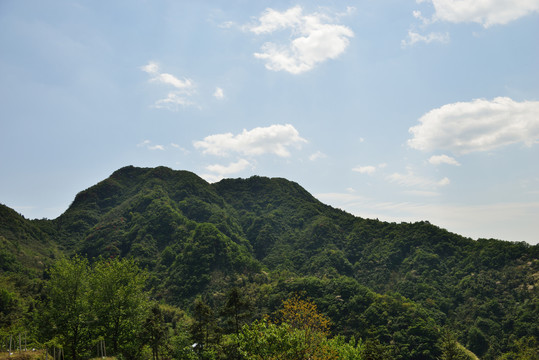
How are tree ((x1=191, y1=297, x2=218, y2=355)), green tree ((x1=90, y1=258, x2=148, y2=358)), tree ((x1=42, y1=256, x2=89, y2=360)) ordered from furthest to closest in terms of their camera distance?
tree ((x1=191, y1=297, x2=218, y2=355)) < green tree ((x1=90, y1=258, x2=148, y2=358)) < tree ((x1=42, y1=256, x2=89, y2=360))

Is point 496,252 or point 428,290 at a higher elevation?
point 496,252

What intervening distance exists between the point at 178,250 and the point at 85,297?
7641 centimetres

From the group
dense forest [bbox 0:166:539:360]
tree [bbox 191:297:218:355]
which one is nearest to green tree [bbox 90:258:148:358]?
dense forest [bbox 0:166:539:360]

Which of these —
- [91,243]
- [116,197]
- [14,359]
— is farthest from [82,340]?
[116,197]

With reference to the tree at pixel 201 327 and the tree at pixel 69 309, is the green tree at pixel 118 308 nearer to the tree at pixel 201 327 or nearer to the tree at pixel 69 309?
the tree at pixel 69 309

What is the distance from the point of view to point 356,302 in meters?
85.6

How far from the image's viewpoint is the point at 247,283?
4013 inches

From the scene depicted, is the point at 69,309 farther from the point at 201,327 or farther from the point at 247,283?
the point at 247,283

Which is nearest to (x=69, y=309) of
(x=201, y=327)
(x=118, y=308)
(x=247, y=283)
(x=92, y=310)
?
(x=92, y=310)

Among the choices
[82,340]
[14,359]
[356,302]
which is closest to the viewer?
[14,359]

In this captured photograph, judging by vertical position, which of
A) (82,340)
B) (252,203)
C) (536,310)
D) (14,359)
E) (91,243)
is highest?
(252,203)

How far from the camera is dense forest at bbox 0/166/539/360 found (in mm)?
39438

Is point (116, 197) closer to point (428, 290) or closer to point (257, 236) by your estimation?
point (257, 236)

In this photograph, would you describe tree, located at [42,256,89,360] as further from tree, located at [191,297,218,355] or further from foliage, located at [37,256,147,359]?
tree, located at [191,297,218,355]
